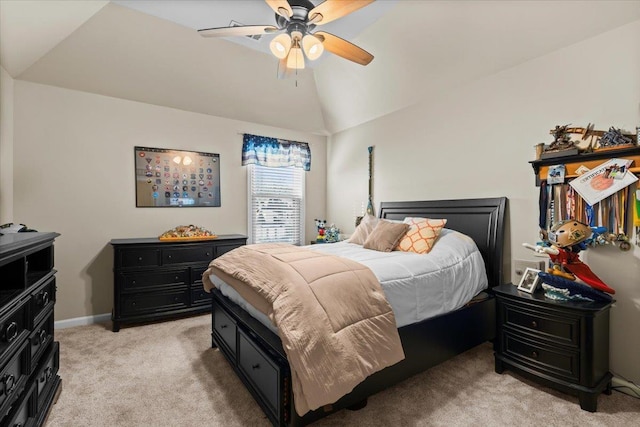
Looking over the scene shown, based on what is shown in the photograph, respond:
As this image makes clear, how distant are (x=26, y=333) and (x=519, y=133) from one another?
375 cm

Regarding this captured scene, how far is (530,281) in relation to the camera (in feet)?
7.63

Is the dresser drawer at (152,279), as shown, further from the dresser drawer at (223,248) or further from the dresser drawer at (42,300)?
the dresser drawer at (42,300)

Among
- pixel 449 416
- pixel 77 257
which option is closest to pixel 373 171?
pixel 449 416

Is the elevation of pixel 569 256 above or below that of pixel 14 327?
above

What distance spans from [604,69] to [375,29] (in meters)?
Result: 1.97

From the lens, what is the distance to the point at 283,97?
4289 mm

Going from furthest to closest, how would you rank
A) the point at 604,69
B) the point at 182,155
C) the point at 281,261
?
the point at 182,155, the point at 604,69, the point at 281,261

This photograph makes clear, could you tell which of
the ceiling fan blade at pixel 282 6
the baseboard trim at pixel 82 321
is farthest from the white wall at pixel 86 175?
the ceiling fan blade at pixel 282 6

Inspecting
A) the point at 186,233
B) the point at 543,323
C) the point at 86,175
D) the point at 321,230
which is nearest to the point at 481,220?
the point at 543,323

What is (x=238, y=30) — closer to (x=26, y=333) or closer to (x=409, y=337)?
(x=26, y=333)

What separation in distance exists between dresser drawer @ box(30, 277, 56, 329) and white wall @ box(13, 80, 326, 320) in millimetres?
1568

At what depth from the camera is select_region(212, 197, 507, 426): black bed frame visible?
1646 millimetres

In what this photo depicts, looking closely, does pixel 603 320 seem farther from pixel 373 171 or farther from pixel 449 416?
pixel 373 171

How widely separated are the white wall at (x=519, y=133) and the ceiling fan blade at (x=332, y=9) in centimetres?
171
